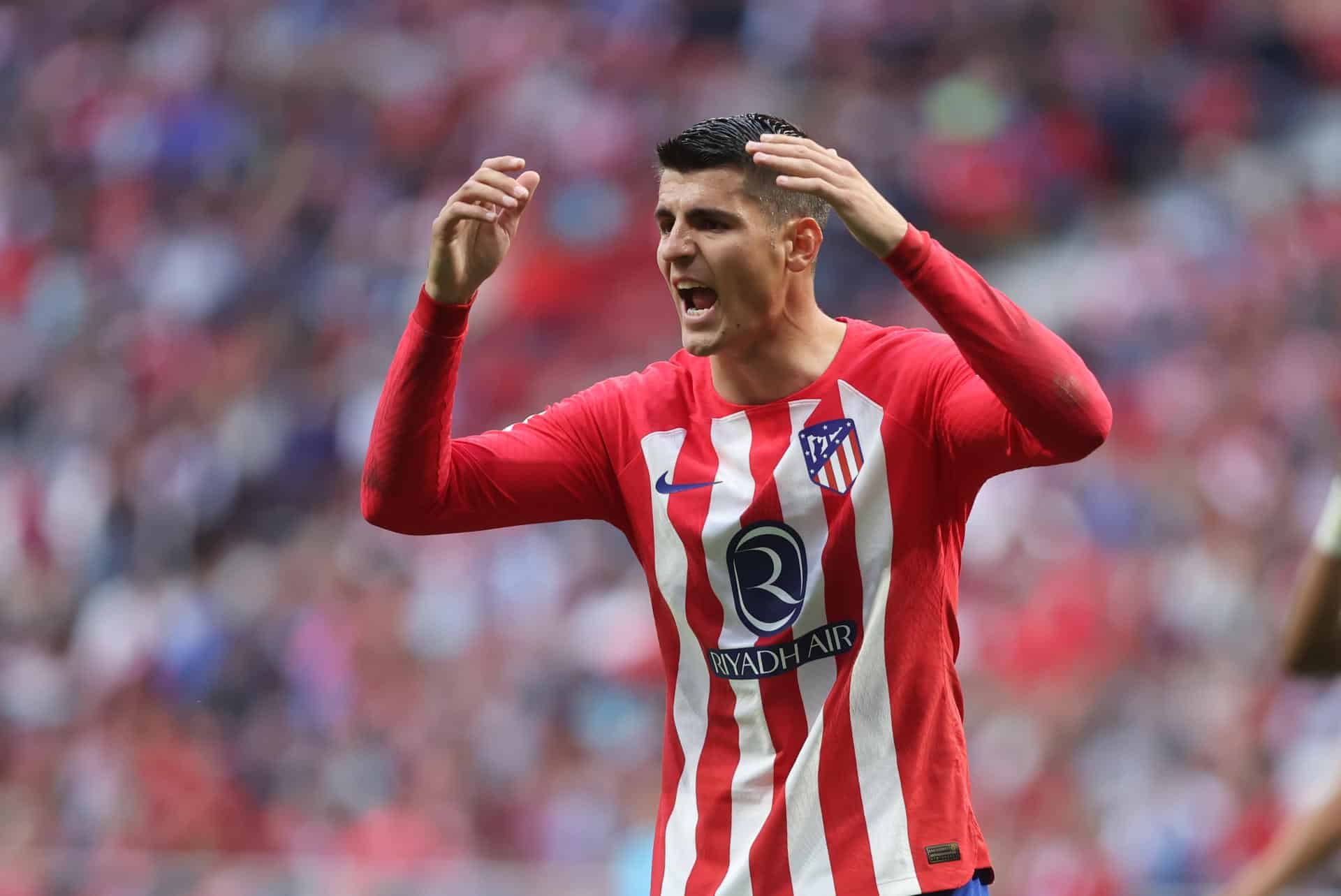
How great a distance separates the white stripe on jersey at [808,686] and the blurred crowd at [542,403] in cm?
333

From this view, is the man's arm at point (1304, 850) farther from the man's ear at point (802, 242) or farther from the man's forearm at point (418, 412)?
the man's forearm at point (418, 412)

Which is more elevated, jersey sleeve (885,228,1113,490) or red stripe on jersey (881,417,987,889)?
jersey sleeve (885,228,1113,490)

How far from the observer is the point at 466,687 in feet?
27.8

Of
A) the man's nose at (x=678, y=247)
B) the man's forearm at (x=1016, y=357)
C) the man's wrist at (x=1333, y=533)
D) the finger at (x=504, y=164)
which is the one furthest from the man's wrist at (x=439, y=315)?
the man's wrist at (x=1333, y=533)

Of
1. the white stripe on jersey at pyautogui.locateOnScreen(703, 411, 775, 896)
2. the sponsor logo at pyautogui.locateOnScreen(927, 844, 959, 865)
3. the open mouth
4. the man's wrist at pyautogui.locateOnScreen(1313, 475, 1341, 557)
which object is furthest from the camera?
the open mouth

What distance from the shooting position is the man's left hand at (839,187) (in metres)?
2.95

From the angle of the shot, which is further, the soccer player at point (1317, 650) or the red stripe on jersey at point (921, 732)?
the red stripe on jersey at point (921, 732)

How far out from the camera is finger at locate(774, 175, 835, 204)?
2.94 meters

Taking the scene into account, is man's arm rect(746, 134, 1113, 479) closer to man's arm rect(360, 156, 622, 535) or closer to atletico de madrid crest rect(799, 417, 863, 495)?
atletico de madrid crest rect(799, 417, 863, 495)

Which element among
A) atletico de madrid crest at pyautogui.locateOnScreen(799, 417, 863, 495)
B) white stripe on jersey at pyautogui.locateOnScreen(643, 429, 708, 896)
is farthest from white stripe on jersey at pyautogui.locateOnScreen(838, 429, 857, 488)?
white stripe on jersey at pyautogui.locateOnScreen(643, 429, 708, 896)

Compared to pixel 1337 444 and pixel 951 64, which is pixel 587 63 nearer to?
pixel 951 64

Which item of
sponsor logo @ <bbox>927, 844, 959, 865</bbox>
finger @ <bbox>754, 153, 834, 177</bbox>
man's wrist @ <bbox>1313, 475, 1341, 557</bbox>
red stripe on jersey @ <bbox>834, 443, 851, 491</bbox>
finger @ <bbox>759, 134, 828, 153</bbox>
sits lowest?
sponsor logo @ <bbox>927, 844, 959, 865</bbox>

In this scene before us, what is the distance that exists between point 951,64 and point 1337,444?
10.7 feet

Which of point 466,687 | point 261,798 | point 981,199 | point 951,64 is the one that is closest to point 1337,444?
point 981,199
